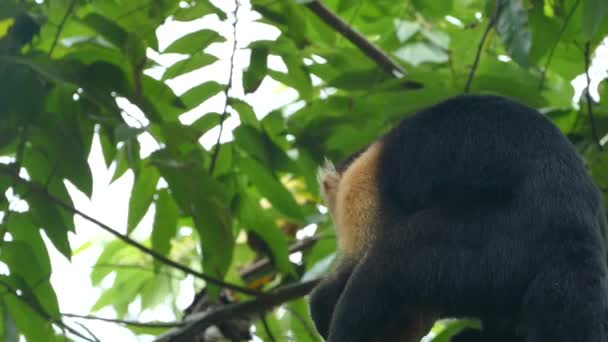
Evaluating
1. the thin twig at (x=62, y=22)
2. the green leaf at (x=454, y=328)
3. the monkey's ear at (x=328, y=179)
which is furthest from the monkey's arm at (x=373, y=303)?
the thin twig at (x=62, y=22)

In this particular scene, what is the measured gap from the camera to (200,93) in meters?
5.79

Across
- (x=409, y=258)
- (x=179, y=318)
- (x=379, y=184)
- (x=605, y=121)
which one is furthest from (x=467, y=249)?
(x=179, y=318)

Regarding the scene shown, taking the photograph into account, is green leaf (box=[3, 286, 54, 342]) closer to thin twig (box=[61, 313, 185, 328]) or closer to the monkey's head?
thin twig (box=[61, 313, 185, 328])

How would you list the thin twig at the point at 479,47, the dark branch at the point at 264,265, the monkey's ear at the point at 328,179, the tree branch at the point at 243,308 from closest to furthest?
the thin twig at the point at 479,47
the monkey's ear at the point at 328,179
the tree branch at the point at 243,308
the dark branch at the point at 264,265

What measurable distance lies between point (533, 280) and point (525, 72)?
6.19 ft

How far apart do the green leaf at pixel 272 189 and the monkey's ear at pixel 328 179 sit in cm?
17

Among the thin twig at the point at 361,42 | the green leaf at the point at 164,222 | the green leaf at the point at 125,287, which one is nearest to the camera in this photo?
the green leaf at the point at 164,222

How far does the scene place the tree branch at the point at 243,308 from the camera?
6000mm

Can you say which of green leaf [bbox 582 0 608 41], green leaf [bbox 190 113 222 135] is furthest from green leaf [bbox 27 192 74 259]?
green leaf [bbox 582 0 608 41]

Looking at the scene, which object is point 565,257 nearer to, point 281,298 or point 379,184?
point 379,184

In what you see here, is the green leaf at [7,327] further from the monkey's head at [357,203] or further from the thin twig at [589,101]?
the thin twig at [589,101]

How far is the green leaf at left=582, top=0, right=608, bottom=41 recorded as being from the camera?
4.63 m

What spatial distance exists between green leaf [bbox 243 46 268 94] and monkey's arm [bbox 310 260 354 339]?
101 cm

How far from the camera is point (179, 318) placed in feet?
22.9
